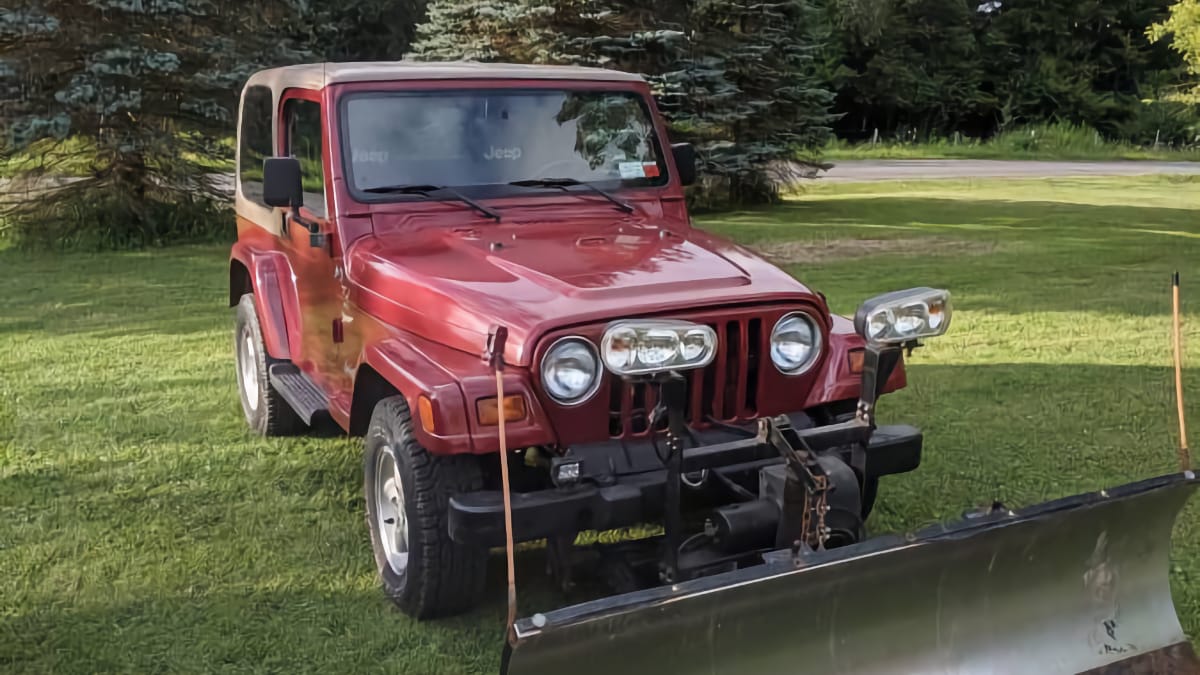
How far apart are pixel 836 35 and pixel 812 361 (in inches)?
1394

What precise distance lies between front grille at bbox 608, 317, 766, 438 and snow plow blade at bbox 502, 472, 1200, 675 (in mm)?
803

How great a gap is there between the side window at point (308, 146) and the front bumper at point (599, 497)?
1868 millimetres

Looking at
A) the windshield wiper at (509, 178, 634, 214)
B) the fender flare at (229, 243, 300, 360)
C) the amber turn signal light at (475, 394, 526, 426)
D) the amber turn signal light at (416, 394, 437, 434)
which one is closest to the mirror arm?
the fender flare at (229, 243, 300, 360)

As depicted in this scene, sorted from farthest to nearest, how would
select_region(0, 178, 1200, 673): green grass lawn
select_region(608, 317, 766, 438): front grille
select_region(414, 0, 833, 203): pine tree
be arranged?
select_region(414, 0, 833, 203): pine tree, select_region(0, 178, 1200, 673): green grass lawn, select_region(608, 317, 766, 438): front grille

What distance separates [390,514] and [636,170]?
1.93m

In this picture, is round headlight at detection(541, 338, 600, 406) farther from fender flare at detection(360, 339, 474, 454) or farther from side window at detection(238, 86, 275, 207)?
side window at detection(238, 86, 275, 207)

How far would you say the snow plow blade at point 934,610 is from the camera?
8.83 ft

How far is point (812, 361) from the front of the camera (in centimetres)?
387

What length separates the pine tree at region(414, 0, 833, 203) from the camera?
56.9 feet

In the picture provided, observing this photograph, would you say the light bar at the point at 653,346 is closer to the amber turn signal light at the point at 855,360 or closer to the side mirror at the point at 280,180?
the amber turn signal light at the point at 855,360

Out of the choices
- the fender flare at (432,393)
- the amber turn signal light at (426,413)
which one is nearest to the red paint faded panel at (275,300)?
the fender flare at (432,393)

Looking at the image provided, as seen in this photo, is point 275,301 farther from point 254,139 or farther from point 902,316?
point 902,316

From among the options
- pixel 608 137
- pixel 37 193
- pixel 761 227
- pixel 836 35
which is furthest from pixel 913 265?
pixel 836 35

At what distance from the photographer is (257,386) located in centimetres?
626
